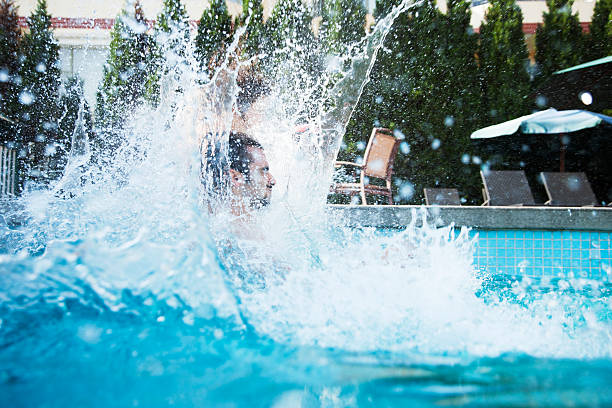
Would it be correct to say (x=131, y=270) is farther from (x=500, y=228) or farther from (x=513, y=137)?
(x=513, y=137)

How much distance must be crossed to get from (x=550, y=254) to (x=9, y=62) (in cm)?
950

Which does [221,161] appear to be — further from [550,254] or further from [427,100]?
[427,100]

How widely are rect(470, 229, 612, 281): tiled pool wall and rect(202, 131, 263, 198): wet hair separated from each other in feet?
8.69

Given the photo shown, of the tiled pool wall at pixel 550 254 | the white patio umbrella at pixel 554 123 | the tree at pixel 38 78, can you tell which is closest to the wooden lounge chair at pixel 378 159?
the white patio umbrella at pixel 554 123

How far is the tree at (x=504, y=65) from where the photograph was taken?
7.31 metres

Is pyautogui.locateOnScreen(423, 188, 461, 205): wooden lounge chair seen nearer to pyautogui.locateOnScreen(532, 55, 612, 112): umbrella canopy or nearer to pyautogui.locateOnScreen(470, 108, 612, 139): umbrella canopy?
pyautogui.locateOnScreen(470, 108, 612, 139): umbrella canopy

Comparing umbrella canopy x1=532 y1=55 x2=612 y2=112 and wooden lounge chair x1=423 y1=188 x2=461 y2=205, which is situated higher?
umbrella canopy x1=532 y1=55 x2=612 y2=112

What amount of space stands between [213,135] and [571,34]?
687 cm

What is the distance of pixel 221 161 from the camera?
103 inches

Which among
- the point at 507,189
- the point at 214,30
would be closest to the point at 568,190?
the point at 507,189

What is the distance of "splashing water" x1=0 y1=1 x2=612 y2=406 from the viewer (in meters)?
1.28

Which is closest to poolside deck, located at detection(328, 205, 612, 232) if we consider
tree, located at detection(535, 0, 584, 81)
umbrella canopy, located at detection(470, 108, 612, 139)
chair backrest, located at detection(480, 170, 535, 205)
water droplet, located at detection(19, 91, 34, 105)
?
chair backrest, located at detection(480, 170, 535, 205)

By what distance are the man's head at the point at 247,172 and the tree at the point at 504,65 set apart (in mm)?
5539

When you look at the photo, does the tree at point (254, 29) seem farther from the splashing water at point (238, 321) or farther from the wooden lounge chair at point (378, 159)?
the splashing water at point (238, 321)
